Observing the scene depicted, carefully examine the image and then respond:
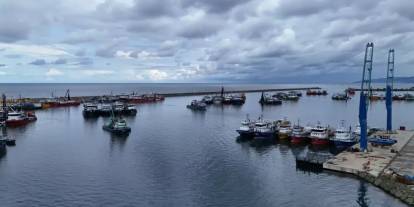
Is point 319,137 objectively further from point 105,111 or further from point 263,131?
point 105,111

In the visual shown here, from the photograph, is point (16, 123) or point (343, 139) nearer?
point (343, 139)

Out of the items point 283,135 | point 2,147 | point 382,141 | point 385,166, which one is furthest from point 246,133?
point 2,147

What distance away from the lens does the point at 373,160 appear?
54.9 m

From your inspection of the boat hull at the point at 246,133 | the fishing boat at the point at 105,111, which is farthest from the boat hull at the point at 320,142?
the fishing boat at the point at 105,111

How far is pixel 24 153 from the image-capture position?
217ft

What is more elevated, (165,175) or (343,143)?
(343,143)

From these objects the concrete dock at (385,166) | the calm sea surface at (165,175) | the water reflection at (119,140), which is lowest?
the calm sea surface at (165,175)

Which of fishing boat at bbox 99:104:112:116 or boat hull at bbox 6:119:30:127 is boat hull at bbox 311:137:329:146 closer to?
boat hull at bbox 6:119:30:127

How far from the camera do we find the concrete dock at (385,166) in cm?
4431

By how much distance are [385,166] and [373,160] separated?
3.45 metres

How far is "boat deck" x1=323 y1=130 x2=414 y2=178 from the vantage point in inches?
1998

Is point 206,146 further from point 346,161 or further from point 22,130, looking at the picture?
point 22,130

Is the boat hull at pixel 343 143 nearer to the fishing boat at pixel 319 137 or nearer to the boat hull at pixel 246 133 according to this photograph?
the fishing boat at pixel 319 137

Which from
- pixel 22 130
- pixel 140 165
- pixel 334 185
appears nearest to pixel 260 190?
pixel 334 185
